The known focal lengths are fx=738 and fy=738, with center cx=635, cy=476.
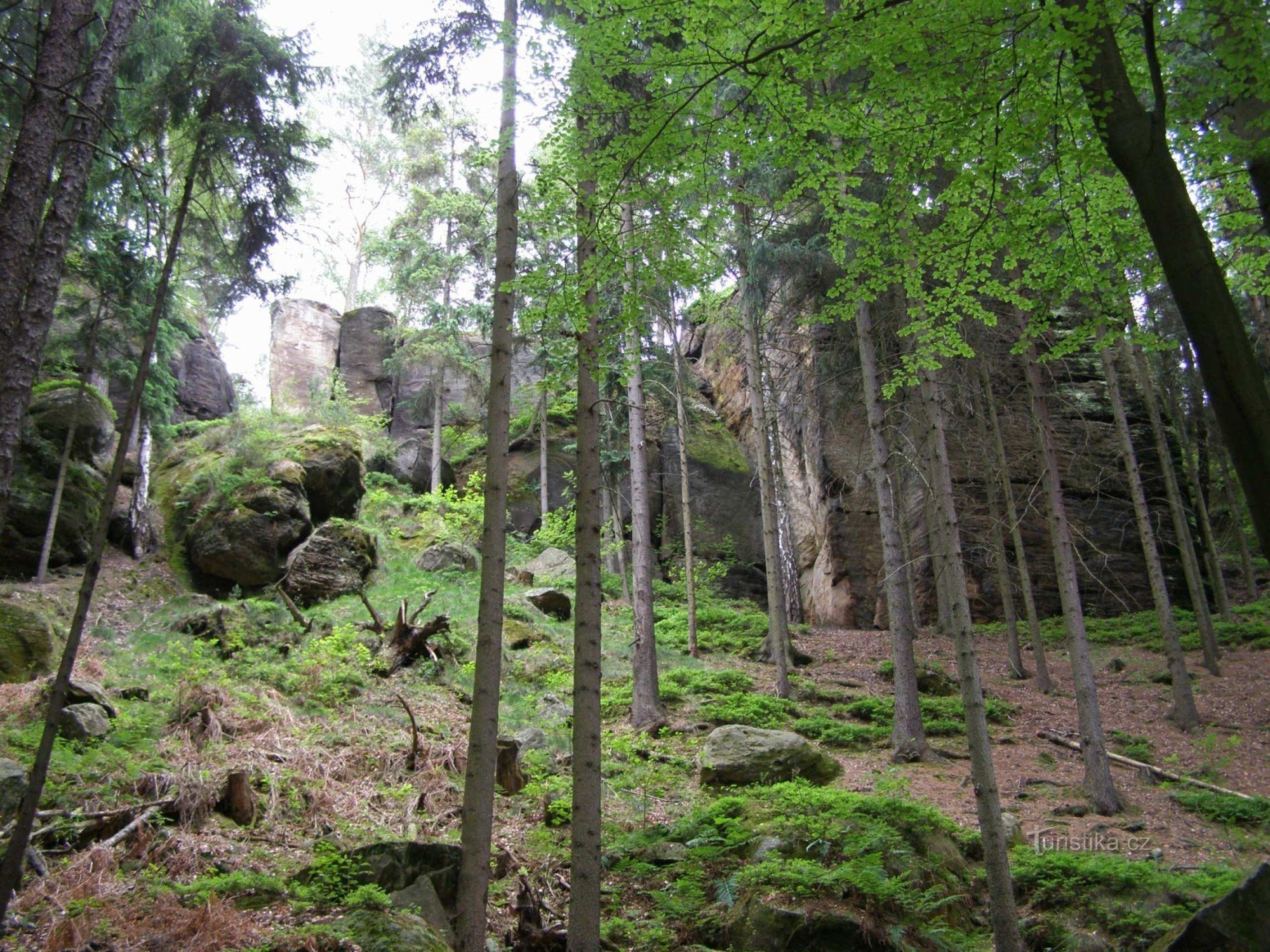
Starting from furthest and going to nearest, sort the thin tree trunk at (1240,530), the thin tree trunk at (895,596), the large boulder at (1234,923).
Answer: the thin tree trunk at (1240,530)
the thin tree trunk at (895,596)
the large boulder at (1234,923)

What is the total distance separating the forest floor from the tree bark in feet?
13.5

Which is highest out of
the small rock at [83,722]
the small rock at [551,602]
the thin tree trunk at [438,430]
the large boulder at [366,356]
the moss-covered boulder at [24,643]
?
the large boulder at [366,356]

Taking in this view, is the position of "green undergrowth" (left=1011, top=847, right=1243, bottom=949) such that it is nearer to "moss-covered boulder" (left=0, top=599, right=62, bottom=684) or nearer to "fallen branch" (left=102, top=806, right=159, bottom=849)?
"fallen branch" (left=102, top=806, right=159, bottom=849)

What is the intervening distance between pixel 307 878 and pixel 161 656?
649cm

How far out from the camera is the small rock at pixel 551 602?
16281 mm

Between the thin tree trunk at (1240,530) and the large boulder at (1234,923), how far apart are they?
2082 centimetres

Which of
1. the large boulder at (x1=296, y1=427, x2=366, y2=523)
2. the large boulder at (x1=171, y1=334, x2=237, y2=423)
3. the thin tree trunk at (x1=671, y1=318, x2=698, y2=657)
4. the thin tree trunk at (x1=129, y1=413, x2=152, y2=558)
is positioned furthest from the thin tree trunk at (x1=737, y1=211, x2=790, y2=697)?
the large boulder at (x1=171, y1=334, x2=237, y2=423)

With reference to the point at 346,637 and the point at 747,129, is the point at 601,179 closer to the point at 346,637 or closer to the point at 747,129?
the point at 747,129

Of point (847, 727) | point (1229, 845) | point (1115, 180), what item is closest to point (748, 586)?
point (847, 727)

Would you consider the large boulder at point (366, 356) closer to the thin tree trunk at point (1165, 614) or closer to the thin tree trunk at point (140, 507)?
the thin tree trunk at point (140, 507)

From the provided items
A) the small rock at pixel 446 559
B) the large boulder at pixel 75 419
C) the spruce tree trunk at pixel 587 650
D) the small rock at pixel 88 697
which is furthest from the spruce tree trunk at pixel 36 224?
the small rock at pixel 446 559

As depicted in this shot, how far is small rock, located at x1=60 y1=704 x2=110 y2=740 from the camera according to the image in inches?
273

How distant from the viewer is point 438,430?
1036 inches

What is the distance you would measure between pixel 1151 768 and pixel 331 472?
16.2 m
